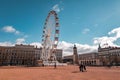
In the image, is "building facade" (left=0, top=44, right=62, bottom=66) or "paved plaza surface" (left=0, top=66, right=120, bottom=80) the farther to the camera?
"building facade" (left=0, top=44, right=62, bottom=66)

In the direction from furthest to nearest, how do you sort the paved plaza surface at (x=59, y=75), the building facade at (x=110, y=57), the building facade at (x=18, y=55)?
the building facade at (x=18, y=55), the building facade at (x=110, y=57), the paved plaza surface at (x=59, y=75)

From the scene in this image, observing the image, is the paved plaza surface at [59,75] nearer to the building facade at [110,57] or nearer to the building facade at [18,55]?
the building facade at [110,57]

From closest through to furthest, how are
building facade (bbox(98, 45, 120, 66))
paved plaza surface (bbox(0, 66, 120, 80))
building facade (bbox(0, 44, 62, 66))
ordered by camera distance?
paved plaza surface (bbox(0, 66, 120, 80))
building facade (bbox(98, 45, 120, 66))
building facade (bbox(0, 44, 62, 66))

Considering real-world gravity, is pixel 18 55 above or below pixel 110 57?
above

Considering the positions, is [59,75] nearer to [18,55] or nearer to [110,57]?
[110,57]

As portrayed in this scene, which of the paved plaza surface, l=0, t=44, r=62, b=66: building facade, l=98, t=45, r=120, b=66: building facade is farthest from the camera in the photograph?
l=0, t=44, r=62, b=66: building facade

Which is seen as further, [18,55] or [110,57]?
[18,55]

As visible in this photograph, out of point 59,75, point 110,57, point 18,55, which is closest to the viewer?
point 59,75

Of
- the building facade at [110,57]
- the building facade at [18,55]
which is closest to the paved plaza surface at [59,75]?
the building facade at [110,57]

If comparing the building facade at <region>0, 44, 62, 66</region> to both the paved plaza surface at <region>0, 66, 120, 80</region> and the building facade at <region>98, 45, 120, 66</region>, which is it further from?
the paved plaza surface at <region>0, 66, 120, 80</region>

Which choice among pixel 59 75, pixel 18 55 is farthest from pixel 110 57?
pixel 59 75

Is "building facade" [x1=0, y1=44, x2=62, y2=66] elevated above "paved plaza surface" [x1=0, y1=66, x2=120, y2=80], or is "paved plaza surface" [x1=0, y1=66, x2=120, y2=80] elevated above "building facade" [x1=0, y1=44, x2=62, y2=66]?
"building facade" [x1=0, y1=44, x2=62, y2=66]

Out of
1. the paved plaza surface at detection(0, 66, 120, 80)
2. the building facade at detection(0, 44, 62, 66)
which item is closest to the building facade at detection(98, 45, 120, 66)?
the building facade at detection(0, 44, 62, 66)

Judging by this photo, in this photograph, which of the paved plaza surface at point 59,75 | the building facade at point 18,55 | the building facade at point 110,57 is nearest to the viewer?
the paved plaza surface at point 59,75
